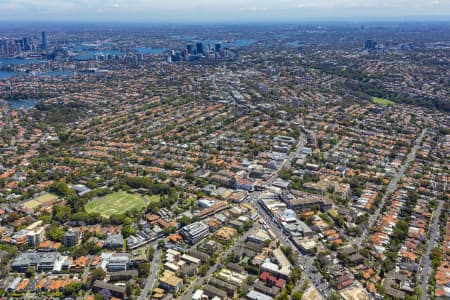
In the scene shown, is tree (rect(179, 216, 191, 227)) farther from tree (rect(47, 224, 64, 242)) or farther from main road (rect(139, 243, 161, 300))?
tree (rect(47, 224, 64, 242))

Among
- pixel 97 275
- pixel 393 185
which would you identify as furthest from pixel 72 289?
pixel 393 185

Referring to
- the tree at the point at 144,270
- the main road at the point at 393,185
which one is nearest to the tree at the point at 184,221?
the tree at the point at 144,270

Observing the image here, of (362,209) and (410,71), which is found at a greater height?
(410,71)

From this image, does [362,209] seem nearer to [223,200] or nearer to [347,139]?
[223,200]

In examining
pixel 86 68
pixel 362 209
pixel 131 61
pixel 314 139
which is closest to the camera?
pixel 362 209

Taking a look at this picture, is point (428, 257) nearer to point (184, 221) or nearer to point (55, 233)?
point (184, 221)

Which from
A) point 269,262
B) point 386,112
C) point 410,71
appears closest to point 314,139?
point 386,112
